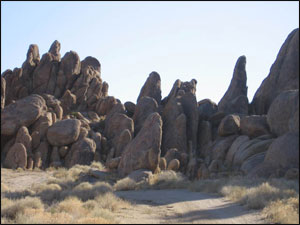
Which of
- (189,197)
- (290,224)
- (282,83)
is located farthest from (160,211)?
(282,83)

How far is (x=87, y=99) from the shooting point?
56500mm

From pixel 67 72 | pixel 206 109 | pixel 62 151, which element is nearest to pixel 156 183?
pixel 62 151

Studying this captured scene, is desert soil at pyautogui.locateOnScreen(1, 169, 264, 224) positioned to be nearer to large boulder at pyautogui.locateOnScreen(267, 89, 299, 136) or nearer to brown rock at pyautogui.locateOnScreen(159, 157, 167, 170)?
brown rock at pyautogui.locateOnScreen(159, 157, 167, 170)

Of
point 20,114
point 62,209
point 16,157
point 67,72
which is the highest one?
point 67,72

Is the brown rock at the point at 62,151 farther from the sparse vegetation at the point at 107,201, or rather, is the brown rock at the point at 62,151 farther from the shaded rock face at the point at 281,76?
the shaded rock face at the point at 281,76

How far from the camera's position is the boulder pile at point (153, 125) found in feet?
105

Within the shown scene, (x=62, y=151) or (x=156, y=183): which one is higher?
(x=62, y=151)

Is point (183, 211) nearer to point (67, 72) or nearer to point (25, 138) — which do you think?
point (25, 138)

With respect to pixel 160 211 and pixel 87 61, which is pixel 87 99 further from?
pixel 160 211

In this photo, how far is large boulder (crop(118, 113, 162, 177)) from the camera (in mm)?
31719

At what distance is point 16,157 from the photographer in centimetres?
3647

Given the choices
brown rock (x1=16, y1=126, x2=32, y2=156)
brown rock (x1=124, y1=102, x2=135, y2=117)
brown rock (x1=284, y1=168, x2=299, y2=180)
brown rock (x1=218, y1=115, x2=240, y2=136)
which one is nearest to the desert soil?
brown rock (x1=284, y1=168, x2=299, y2=180)

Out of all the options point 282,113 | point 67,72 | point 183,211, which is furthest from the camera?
point 67,72

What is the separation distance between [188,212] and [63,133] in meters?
26.1
